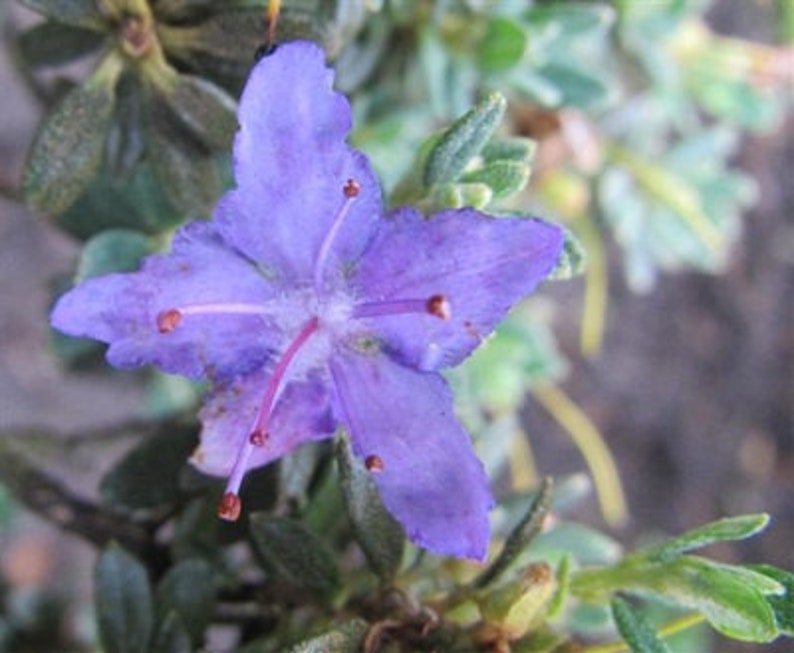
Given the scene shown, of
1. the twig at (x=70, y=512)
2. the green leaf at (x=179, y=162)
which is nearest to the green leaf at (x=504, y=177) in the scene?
the green leaf at (x=179, y=162)

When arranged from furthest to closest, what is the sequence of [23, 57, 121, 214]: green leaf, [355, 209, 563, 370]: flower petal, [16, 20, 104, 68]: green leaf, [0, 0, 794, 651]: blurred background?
[0, 0, 794, 651]: blurred background → [16, 20, 104, 68]: green leaf → [23, 57, 121, 214]: green leaf → [355, 209, 563, 370]: flower petal

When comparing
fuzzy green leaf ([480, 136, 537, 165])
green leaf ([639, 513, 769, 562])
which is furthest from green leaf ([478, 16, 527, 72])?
green leaf ([639, 513, 769, 562])

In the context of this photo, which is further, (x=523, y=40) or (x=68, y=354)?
(x=68, y=354)

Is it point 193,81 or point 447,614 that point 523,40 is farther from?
point 447,614

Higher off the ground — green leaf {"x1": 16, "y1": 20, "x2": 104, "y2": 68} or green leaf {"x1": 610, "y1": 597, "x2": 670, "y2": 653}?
green leaf {"x1": 16, "y1": 20, "x2": 104, "y2": 68}

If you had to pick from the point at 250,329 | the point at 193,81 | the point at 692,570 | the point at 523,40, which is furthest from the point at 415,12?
the point at 692,570

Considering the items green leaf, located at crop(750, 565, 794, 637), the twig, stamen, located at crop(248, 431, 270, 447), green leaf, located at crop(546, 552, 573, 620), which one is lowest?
the twig

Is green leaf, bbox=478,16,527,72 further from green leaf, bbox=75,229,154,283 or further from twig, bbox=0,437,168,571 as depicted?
twig, bbox=0,437,168,571
